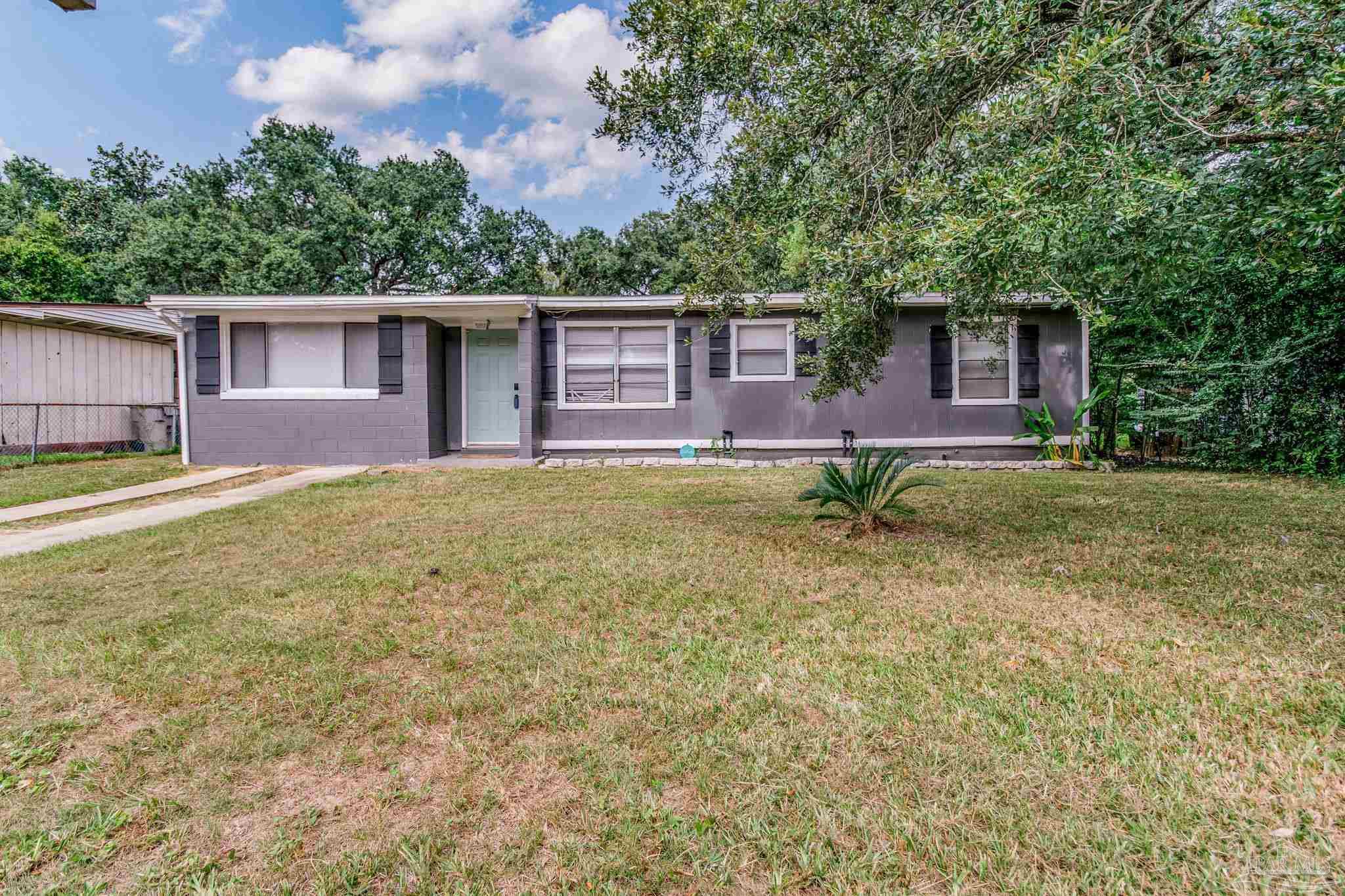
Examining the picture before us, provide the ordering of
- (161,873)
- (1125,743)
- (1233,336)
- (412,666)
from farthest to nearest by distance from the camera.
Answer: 1. (1233,336)
2. (412,666)
3. (1125,743)
4. (161,873)

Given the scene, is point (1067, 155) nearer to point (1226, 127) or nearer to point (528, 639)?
point (1226, 127)

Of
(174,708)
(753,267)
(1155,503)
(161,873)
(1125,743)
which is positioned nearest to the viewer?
(161,873)

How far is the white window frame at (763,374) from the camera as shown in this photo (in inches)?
380

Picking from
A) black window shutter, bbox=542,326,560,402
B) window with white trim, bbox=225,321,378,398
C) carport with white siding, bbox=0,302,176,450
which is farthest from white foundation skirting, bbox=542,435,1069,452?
carport with white siding, bbox=0,302,176,450

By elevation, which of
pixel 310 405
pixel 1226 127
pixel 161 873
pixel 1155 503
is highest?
pixel 1226 127

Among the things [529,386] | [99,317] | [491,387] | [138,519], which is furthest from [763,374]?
[99,317]

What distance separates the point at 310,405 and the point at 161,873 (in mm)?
9087

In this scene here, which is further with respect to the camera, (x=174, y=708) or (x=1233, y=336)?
(x=1233, y=336)

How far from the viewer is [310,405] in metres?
9.36

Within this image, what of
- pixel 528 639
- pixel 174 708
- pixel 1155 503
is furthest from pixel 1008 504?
pixel 174 708

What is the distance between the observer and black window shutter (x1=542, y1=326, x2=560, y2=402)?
32.0ft

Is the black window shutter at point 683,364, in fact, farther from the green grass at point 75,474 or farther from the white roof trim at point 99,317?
the white roof trim at point 99,317

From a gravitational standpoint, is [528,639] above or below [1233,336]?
below

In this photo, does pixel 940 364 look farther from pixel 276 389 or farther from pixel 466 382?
pixel 276 389
